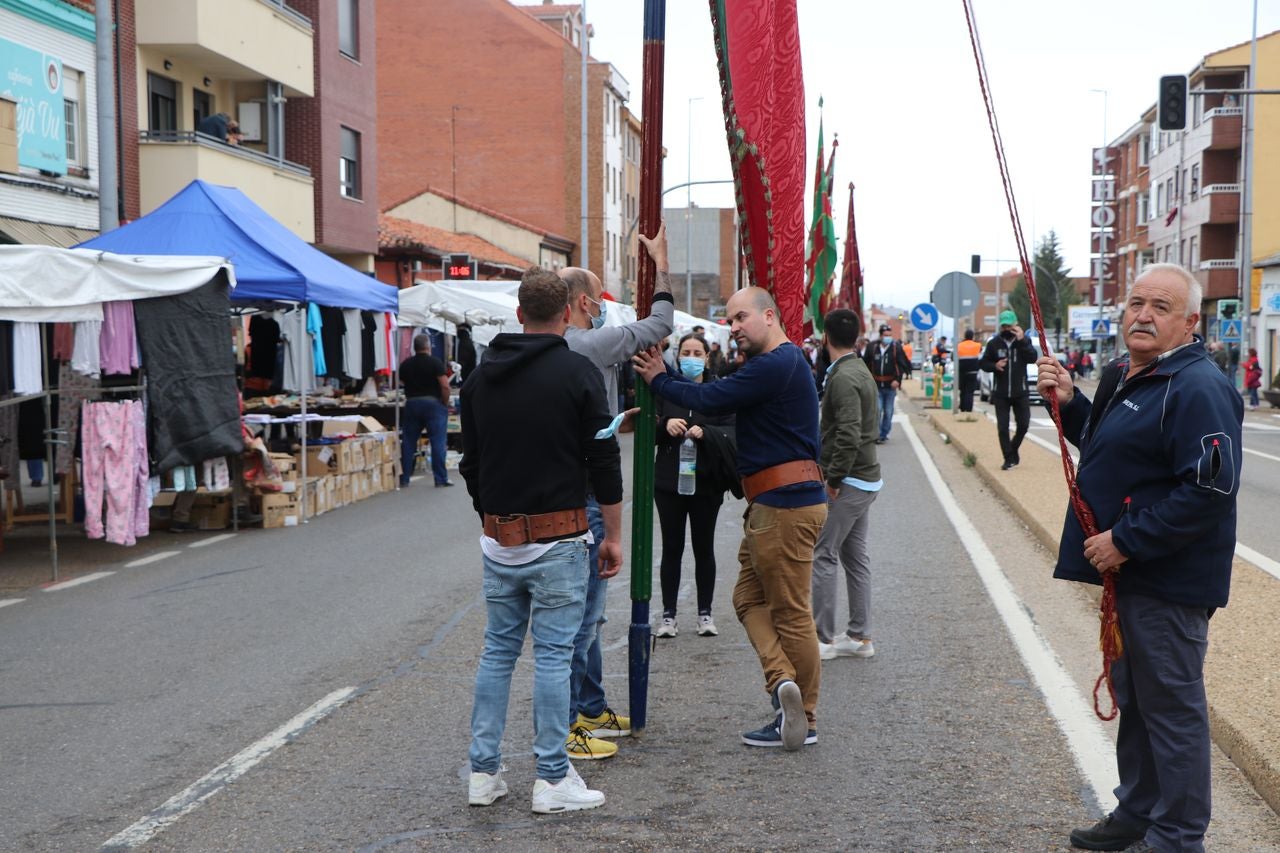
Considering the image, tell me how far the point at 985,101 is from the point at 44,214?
1886 cm

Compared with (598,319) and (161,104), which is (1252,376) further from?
(598,319)

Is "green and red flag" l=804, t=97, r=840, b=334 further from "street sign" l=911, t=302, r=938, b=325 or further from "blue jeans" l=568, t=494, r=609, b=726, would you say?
"street sign" l=911, t=302, r=938, b=325

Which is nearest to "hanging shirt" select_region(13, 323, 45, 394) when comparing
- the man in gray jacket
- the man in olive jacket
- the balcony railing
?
the man in olive jacket

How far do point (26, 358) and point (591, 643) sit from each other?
733cm

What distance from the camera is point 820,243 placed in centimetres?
1722

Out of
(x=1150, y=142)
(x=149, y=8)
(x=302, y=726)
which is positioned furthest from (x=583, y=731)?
(x=1150, y=142)

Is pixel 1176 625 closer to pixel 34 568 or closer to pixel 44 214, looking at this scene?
pixel 34 568

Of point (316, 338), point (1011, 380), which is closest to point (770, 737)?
point (1011, 380)

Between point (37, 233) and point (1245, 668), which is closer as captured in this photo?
point (1245, 668)

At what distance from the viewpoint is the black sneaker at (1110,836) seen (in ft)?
14.3

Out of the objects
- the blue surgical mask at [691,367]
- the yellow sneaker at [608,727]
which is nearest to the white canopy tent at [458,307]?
the blue surgical mask at [691,367]

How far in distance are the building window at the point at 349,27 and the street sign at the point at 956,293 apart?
49.9 feet

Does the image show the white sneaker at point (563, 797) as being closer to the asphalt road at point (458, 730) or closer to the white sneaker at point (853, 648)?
the asphalt road at point (458, 730)

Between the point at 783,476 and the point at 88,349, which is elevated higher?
the point at 88,349
